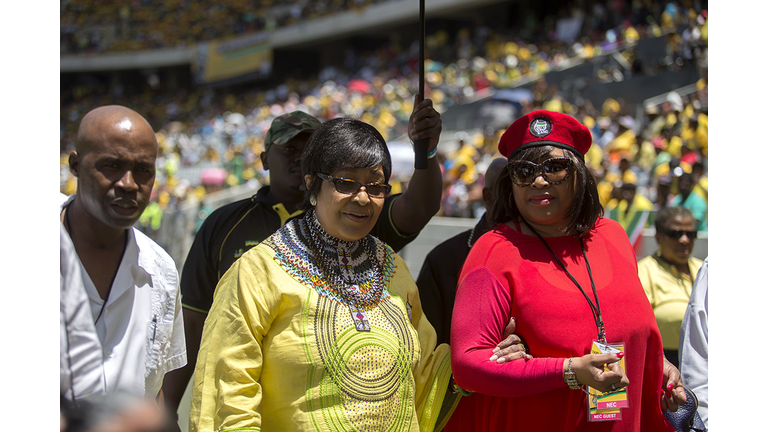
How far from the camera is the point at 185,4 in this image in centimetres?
3275

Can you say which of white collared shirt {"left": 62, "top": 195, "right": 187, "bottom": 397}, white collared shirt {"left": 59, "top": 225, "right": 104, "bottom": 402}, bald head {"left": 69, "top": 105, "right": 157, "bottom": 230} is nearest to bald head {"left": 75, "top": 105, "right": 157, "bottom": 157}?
bald head {"left": 69, "top": 105, "right": 157, "bottom": 230}

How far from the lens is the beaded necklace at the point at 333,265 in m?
1.77

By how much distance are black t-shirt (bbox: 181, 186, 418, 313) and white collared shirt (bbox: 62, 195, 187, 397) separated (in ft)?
1.98

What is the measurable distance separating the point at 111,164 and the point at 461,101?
16154 millimetres

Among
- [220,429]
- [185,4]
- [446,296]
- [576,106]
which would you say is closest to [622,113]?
[576,106]

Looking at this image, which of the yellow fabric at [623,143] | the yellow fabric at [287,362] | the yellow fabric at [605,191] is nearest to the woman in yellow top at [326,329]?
the yellow fabric at [287,362]

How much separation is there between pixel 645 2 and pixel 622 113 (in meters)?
6.58

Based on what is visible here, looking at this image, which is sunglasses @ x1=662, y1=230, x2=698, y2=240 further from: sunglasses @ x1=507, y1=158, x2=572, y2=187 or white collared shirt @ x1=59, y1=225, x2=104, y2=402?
white collared shirt @ x1=59, y1=225, x2=104, y2=402

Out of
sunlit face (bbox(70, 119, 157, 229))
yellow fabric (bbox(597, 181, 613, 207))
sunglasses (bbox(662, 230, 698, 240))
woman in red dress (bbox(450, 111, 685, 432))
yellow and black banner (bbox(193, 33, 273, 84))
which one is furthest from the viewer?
yellow and black banner (bbox(193, 33, 273, 84))

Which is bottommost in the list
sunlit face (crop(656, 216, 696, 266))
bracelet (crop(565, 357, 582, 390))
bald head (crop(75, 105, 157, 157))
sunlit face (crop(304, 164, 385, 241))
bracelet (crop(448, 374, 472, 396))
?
bracelet (crop(448, 374, 472, 396))

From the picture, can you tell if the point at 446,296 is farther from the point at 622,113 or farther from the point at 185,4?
the point at 185,4

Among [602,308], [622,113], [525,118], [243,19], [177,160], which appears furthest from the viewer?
[243,19]

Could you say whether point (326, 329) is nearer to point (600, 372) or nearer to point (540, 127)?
point (600, 372)

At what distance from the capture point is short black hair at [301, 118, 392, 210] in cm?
181
